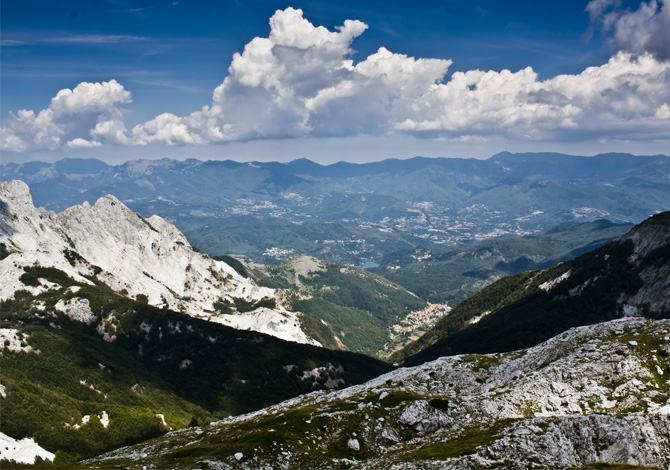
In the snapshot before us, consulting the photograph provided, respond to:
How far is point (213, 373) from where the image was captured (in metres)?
197

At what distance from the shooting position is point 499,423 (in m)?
60.9

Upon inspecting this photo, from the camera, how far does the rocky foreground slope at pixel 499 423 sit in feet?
165

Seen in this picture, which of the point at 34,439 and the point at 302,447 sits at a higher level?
the point at 302,447

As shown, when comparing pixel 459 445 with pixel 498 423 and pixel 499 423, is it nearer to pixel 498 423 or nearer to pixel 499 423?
pixel 499 423

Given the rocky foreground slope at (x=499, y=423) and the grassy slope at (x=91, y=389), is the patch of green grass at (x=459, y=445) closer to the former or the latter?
the rocky foreground slope at (x=499, y=423)

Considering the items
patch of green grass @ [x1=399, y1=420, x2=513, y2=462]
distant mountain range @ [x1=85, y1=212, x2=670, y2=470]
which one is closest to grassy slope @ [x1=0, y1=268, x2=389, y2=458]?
distant mountain range @ [x1=85, y1=212, x2=670, y2=470]

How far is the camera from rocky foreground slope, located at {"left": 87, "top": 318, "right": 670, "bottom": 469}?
50.2 meters

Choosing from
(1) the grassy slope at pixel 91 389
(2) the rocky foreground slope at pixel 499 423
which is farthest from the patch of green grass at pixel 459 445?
(1) the grassy slope at pixel 91 389

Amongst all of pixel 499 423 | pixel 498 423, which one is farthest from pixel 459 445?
pixel 498 423

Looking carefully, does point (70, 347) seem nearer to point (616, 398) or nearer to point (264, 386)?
point (264, 386)

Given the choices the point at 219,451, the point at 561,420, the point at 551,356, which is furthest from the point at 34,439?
the point at 551,356

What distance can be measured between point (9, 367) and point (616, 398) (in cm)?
16031

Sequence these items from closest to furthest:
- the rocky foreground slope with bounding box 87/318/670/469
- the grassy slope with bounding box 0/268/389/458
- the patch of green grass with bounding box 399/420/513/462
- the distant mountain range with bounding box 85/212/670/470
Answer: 1. the distant mountain range with bounding box 85/212/670/470
2. the rocky foreground slope with bounding box 87/318/670/469
3. the patch of green grass with bounding box 399/420/513/462
4. the grassy slope with bounding box 0/268/389/458

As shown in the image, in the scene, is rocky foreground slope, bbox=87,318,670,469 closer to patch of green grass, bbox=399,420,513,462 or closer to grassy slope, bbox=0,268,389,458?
patch of green grass, bbox=399,420,513,462
